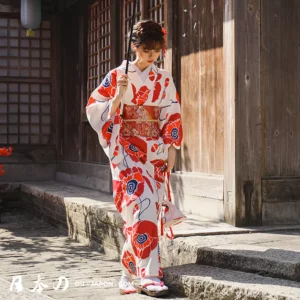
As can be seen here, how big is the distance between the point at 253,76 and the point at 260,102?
25cm

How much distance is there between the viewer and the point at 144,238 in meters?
4.76

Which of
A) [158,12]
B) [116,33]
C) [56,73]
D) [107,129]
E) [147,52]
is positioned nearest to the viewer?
[147,52]

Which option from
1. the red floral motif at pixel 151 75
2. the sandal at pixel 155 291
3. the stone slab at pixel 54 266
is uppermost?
the red floral motif at pixel 151 75

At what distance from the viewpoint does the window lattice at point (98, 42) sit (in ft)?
33.2

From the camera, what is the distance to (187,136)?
7.24 m

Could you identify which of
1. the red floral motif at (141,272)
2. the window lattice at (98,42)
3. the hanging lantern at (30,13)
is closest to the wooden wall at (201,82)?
the red floral motif at (141,272)

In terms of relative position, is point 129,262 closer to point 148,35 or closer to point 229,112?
point 148,35

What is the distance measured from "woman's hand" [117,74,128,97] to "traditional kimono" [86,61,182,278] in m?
0.15

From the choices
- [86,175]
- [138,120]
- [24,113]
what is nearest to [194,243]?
[138,120]

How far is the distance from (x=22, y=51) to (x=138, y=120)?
766cm

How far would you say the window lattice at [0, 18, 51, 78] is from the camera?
12.1 meters

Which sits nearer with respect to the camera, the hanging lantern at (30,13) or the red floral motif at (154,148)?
the red floral motif at (154,148)

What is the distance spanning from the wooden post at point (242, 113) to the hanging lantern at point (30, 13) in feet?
18.5

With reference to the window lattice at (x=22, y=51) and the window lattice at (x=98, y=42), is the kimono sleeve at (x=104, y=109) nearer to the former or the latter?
the window lattice at (x=98, y=42)
